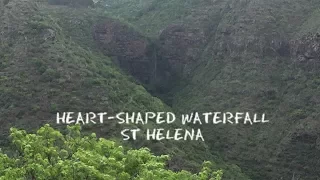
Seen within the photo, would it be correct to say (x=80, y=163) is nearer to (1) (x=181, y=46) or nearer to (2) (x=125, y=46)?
(2) (x=125, y=46)

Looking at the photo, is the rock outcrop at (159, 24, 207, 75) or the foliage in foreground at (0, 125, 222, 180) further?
the rock outcrop at (159, 24, 207, 75)

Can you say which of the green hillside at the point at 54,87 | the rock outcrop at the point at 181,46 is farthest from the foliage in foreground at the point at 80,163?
the rock outcrop at the point at 181,46

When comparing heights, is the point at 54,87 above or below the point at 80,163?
above

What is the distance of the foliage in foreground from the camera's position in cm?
1906

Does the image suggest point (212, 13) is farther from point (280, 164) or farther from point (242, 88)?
point (280, 164)

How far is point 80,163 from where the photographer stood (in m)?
18.8

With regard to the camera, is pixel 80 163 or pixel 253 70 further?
pixel 253 70

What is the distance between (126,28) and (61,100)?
124 ft

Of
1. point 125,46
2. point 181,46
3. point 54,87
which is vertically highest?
point 181,46

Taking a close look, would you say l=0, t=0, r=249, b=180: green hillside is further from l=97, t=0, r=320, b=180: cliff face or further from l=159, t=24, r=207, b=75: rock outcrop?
l=159, t=24, r=207, b=75: rock outcrop

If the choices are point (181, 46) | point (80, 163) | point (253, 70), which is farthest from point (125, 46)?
point (80, 163)

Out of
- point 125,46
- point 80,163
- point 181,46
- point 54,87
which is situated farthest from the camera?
point 181,46

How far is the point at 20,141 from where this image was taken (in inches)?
828

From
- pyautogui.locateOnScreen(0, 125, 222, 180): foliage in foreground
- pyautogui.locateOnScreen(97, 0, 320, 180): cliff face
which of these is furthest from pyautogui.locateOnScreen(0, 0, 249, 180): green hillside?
pyautogui.locateOnScreen(0, 125, 222, 180): foliage in foreground
